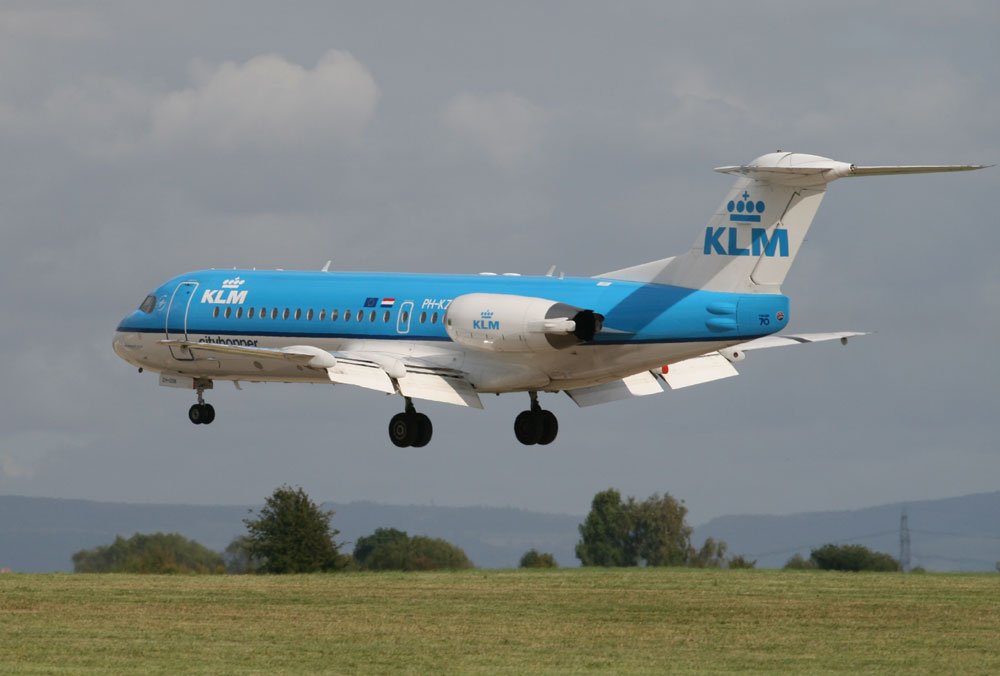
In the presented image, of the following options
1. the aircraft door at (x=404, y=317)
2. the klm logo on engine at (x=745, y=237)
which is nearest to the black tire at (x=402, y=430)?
the aircraft door at (x=404, y=317)

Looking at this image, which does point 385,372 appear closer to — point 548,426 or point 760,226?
point 548,426

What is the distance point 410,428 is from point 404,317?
2.81m

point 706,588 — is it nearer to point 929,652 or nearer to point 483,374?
point 483,374

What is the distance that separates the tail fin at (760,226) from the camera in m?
40.7

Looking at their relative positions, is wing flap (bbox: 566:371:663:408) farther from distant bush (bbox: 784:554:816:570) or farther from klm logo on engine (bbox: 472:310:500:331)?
distant bush (bbox: 784:554:816:570)

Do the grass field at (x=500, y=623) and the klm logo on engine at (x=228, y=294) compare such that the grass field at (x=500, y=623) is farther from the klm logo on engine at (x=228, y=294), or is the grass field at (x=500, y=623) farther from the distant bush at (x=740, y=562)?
the klm logo on engine at (x=228, y=294)

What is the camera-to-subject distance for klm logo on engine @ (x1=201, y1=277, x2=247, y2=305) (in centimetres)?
5019

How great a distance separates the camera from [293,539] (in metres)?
49.4

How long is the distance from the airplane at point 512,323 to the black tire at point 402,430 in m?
0.03

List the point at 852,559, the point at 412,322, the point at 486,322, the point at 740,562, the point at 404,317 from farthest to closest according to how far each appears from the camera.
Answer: the point at 740,562, the point at 852,559, the point at 404,317, the point at 412,322, the point at 486,322

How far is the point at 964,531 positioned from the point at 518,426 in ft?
357

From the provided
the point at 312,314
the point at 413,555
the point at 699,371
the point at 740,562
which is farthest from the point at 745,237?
the point at 413,555

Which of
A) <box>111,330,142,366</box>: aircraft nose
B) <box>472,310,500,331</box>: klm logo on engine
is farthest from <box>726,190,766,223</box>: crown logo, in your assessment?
<box>111,330,142,366</box>: aircraft nose

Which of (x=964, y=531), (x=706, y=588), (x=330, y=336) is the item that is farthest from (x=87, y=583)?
(x=964, y=531)
